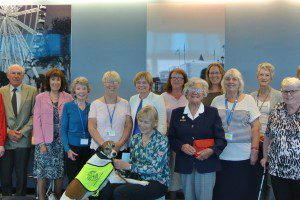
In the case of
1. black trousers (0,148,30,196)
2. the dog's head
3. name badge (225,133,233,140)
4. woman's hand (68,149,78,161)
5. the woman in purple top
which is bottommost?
black trousers (0,148,30,196)

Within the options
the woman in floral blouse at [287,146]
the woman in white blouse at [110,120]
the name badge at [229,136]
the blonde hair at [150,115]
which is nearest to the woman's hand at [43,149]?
the woman in white blouse at [110,120]

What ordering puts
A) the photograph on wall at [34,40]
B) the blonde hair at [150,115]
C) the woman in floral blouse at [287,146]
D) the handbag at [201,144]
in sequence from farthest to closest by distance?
the photograph on wall at [34,40], the blonde hair at [150,115], the handbag at [201,144], the woman in floral blouse at [287,146]

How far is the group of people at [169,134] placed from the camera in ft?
9.62

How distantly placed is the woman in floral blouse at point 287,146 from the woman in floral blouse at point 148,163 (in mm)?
907

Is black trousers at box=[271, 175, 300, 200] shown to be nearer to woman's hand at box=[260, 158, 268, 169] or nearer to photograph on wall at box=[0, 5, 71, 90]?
woman's hand at box=[260, 158, 268, 169]

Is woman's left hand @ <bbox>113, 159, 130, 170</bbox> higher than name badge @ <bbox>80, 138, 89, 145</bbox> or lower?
lower

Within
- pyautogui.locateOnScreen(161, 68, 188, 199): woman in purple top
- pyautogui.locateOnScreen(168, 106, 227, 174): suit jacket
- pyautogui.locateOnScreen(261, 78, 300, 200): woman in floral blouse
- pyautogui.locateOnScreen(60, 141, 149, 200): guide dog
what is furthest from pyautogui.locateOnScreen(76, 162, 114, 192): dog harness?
pyautogui.locateOnScreen(261, 78, 300, 200): woman in floral blouse

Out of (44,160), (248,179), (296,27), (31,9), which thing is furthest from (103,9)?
(248,179)

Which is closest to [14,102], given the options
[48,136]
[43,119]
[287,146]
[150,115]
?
[43,119]

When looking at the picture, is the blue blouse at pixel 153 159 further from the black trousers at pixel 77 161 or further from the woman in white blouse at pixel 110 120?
the black trousers at pixel 77 161

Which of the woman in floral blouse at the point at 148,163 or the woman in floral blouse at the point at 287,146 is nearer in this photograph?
the woman in floral blouse at the point at 287,146

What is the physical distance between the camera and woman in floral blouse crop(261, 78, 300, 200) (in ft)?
8.98

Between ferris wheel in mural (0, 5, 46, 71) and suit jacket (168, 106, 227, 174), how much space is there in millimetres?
2591

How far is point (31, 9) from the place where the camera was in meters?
4.79
